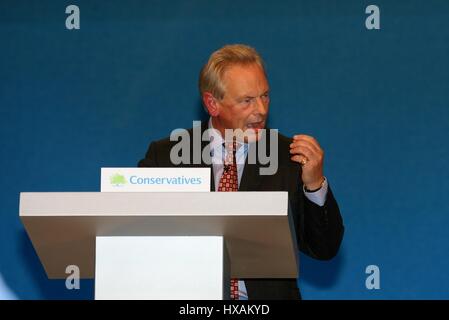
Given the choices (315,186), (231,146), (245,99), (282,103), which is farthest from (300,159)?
(282,103)

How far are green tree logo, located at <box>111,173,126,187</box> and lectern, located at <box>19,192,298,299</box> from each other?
0.39 ft

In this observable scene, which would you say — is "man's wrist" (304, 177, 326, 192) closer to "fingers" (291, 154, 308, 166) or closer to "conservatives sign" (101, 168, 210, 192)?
"fingers" (291, 154, 308, 166)

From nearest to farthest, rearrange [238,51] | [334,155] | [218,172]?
[218,172] < [238,51] < [334,155]

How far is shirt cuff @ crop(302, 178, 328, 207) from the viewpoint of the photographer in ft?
9.89

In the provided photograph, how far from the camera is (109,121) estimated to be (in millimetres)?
4547

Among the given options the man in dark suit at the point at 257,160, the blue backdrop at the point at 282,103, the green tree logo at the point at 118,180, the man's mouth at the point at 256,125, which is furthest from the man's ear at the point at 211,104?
the green tree logo at the point at 118,180

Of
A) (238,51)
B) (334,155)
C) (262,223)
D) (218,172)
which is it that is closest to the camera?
(262,223)

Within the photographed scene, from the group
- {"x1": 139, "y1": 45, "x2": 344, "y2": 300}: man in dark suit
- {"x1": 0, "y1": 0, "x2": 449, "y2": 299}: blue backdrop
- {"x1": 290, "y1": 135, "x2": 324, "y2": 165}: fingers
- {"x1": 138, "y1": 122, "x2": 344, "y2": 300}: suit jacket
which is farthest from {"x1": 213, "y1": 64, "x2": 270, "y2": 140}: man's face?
{"x1": 0, "y1": 0, "x2": 449, "y2": 299}: blue backdrop

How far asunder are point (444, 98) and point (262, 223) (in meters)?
2.23

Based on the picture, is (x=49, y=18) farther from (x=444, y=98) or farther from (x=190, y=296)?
(x=190, y=296)

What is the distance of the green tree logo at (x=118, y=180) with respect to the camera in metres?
2.52

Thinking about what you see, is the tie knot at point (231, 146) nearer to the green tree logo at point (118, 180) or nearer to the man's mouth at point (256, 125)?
the man's mouth at point (256, 125)

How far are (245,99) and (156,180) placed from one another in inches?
38.2

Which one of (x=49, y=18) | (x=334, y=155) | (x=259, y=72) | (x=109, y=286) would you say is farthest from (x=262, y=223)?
(x=49, y=18)
